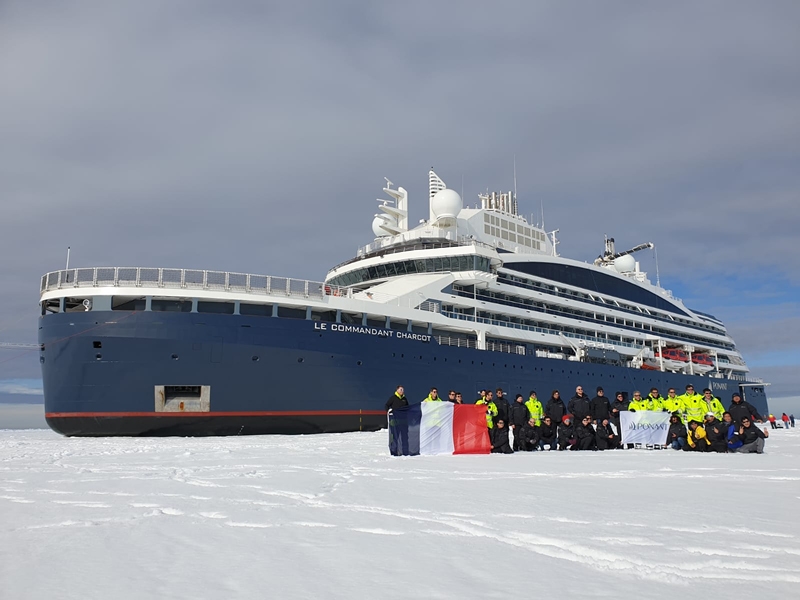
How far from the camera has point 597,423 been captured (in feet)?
47.5

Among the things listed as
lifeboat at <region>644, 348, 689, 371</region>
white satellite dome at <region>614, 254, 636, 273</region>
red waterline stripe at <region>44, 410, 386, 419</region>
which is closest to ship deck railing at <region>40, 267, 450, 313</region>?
red waterline stripe at <region>44, 410, 386, 419</region>

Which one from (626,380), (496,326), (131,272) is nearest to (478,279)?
(496,326)

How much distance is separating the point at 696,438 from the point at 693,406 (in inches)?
66.0

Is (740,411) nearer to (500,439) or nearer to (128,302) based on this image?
(500,439)

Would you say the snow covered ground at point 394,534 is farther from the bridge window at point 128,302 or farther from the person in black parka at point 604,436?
the bridge window at point 128,302

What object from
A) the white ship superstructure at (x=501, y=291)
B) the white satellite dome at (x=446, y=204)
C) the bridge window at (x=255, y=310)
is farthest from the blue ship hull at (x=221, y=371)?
the white satellite dome at (x=446, y=204)

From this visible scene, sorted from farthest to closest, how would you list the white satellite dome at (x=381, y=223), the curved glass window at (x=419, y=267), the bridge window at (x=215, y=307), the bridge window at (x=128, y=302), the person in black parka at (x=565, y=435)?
the white satellite dome at (x=381, y=223), the curved glass window at (x=419, y=267), the bridge window at (x=215, y=307), the bridge window at (x=128, y=302), the person in black parka at (x=565, y=435)

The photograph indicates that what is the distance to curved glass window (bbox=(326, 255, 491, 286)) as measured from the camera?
97.5 ft

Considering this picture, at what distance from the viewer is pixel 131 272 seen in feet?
65.0

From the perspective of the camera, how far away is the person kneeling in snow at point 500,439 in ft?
41.8

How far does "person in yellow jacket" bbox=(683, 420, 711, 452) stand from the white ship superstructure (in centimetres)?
1304

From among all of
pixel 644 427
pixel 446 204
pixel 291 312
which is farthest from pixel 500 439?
pixel 446 204

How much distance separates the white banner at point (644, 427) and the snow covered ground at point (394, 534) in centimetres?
640

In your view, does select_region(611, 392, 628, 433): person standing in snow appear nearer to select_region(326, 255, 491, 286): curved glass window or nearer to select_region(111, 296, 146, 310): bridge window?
select_region(326, 255, 491, 286): curved glass window
